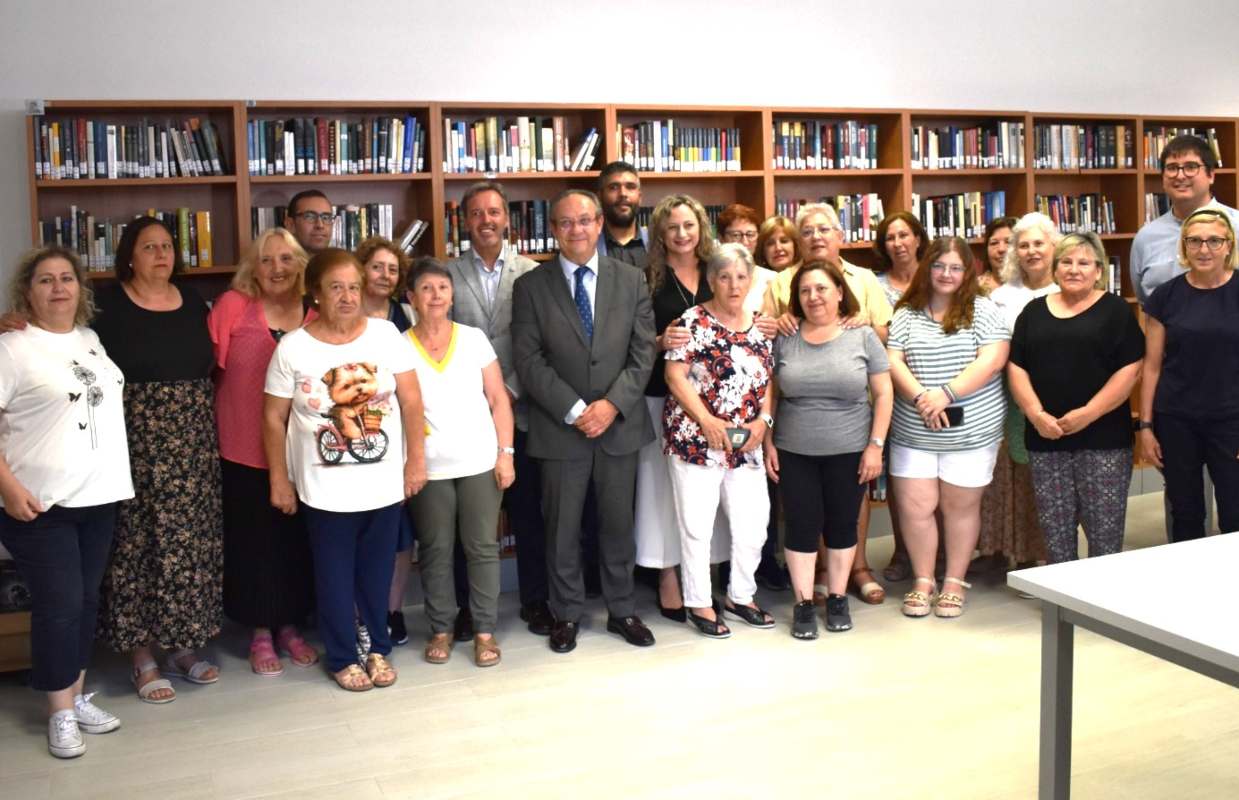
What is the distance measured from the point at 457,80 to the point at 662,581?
270cm

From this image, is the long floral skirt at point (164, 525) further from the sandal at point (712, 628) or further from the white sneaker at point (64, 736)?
the sandal at point (712, 628)

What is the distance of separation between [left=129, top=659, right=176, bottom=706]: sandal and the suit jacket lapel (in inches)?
75.3

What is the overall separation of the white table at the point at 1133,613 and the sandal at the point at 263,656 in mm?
2739

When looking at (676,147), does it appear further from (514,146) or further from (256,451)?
(256,451)

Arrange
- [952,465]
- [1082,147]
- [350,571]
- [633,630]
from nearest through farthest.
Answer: [350,571]
[633,630]
[952,465]
[1082,147]

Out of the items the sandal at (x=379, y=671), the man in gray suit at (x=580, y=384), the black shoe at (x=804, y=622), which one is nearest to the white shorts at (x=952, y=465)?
the black shoe at (x=804, y=622)

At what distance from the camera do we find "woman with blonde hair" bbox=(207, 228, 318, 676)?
405 cm

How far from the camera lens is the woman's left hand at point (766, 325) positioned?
4.42m

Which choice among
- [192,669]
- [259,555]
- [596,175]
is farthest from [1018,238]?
→ [192,669]

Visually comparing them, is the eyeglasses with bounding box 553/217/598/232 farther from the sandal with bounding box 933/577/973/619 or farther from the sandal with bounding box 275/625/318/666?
the sandal with bounding box 933/577/973/619

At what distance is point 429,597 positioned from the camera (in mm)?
4289

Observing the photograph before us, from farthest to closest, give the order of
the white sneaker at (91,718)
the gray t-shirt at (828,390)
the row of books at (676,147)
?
the row of books at (676,147) → the gray t-shirt at (828,390) → the white sneaker at (91,718)

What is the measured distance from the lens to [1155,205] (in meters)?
7.31

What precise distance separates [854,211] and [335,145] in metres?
2.89
